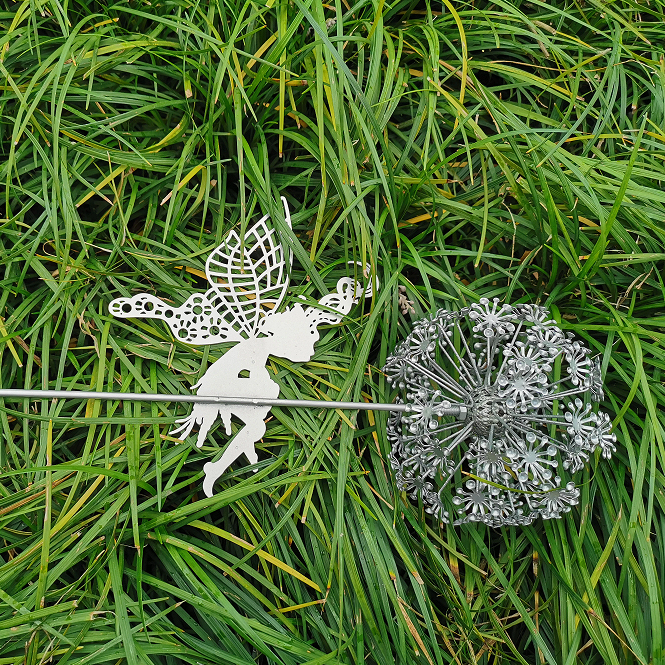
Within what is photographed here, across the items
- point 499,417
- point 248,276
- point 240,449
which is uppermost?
point 248,276

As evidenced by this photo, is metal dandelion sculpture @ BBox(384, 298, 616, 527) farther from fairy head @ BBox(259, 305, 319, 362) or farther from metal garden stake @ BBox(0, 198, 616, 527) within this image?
fairy head @ BBox(259, 305, 319, 362)

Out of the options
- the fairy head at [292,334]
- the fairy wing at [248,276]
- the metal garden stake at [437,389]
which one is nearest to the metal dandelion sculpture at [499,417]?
the metal garden stake at [437,389]

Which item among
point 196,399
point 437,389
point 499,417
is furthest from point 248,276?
point 499,417

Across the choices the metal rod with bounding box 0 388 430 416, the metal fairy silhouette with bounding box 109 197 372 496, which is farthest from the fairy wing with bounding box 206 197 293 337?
the metal rod with bounding box 0 388 430 416

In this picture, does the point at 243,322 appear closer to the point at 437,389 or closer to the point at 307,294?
the point at 307,294

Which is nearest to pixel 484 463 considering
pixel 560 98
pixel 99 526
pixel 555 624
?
pixel 555 624

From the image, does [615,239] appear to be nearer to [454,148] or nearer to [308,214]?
[454,148]

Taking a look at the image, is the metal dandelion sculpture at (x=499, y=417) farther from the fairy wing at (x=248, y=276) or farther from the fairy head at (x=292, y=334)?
the fairy wing at (x=248, y=276)
